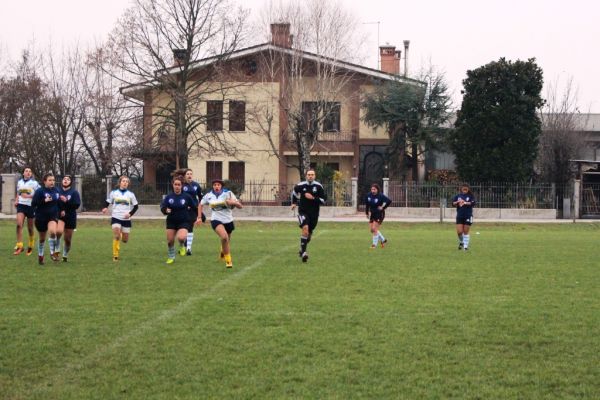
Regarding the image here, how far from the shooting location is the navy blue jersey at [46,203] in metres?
15.5

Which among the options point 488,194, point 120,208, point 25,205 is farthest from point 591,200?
point 25,205

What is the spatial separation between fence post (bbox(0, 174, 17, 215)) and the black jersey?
26734 mm

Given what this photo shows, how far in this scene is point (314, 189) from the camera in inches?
640

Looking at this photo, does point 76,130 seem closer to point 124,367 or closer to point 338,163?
point 338,163

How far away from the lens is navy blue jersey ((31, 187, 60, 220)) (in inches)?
611

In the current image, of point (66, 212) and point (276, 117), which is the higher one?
point (276, 117)

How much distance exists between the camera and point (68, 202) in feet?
52.1

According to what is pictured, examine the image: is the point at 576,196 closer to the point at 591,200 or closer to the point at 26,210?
the point at 591,200

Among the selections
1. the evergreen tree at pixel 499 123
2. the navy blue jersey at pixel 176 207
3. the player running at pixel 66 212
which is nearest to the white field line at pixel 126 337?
the navy blue jersey at pixel 176 207

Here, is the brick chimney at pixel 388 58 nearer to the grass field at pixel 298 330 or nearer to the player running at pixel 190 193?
the player running at pixel 190 193

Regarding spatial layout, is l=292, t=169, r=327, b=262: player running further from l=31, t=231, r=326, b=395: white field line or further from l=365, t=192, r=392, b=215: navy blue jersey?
l=365, t=192, r=392, b=215: navy blue jersey

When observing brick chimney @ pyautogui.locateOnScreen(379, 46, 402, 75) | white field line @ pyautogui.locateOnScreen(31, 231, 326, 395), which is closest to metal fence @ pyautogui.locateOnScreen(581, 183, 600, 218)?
brick chimney @ pyautogui.locateOnScreen(379, 46, 402, 75)

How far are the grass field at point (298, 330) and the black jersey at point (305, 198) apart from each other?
1426 millimetres

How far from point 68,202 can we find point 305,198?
4.80 metres
